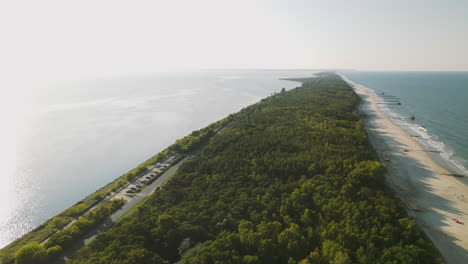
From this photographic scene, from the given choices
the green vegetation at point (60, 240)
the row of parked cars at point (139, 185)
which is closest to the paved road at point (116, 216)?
the green vegetation at point (60, 240)


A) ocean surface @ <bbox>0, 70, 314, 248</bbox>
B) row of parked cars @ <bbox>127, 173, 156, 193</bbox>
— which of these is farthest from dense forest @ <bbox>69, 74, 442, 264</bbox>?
ocean surface @ <bbox>0, 70, 314, 248</bbox>

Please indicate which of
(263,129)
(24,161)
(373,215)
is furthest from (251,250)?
(24,161)

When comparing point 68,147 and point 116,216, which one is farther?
point 68,147

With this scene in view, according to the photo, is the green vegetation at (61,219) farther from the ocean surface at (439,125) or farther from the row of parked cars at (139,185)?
the ocean surface at (439,125)

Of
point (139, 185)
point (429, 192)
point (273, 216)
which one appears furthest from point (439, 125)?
point (139, 185)

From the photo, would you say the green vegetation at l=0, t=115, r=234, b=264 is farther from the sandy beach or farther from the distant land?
the sandy beach

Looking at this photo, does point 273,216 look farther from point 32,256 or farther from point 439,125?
point 439,125

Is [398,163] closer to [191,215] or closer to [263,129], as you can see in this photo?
[263,129]
